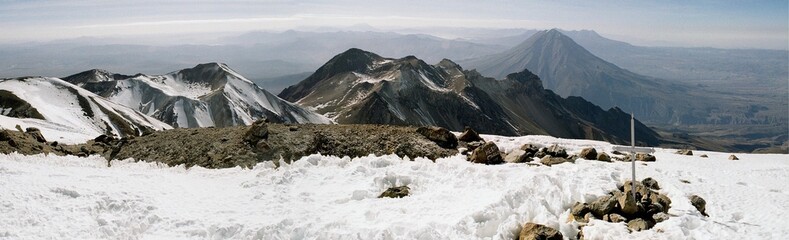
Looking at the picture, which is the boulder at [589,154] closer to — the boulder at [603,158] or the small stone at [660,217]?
the boulder at [603,158]

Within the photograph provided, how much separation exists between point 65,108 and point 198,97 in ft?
219

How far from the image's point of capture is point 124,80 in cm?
16650

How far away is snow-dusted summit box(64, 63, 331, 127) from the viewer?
143 metres

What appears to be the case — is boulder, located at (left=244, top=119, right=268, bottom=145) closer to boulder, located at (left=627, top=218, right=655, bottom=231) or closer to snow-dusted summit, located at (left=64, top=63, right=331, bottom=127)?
boulder, located at (left=627, top=218, right=655, bottom=231)

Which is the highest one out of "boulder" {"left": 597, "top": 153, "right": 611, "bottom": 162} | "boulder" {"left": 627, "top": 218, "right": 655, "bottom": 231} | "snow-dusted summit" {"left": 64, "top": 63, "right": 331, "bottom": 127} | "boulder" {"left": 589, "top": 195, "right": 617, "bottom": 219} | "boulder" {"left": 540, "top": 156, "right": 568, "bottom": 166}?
"boulder" {"left": 589, "top": 195, "right": 617, "bottom": 219}

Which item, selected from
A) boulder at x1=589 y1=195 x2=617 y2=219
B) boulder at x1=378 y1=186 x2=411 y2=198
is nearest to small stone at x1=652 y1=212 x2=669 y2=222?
boulder at x1=589 y1=195 x2=617 y2=219

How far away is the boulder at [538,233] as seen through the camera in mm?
14414

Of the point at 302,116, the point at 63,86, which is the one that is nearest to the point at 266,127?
the point at 63,86

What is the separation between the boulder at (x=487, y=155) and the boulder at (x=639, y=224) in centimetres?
975

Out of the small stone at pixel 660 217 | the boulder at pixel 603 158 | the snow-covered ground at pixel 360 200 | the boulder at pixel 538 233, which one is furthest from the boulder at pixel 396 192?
the boulder at pixel 603 158

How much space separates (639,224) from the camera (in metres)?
14.9

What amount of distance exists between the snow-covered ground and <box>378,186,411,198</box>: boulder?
0.46 m

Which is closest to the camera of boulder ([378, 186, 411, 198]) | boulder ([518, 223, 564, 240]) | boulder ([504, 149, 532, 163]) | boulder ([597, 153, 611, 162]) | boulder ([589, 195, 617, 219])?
boulder ([518, 223, 564, 240])

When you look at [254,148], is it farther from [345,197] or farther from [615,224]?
[615,224]
